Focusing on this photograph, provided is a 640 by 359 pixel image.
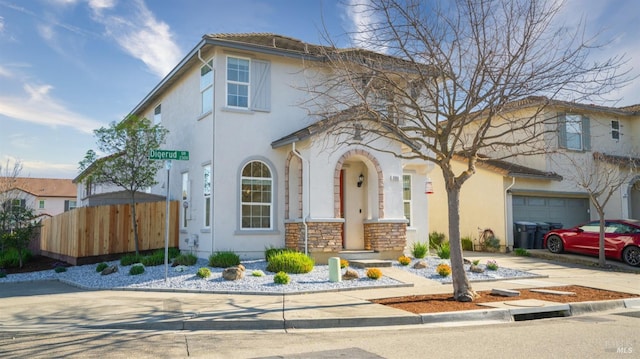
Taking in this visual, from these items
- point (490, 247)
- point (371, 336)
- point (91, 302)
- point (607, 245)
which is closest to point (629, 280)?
point (607, 245)

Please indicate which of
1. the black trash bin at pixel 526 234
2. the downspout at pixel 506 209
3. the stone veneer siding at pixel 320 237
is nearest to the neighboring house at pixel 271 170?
the stone veneer siding at pixel 320 237

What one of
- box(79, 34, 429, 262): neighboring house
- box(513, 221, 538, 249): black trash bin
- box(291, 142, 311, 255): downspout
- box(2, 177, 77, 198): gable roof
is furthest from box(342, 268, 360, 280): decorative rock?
box(2, 177, 77, 198): gable roof

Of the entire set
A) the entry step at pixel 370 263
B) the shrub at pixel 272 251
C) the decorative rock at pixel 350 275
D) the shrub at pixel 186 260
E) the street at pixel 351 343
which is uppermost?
the shrub at pixel 272 251

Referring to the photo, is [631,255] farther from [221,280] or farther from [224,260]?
[221,280]

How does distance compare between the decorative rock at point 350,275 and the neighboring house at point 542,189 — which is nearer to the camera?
the decorative rock at point 350,275

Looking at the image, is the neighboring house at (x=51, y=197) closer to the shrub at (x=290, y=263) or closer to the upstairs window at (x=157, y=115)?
the upstairs window at (x=157, y=115)

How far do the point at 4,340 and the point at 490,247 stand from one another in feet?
58.2

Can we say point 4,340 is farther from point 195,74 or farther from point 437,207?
point 437,207

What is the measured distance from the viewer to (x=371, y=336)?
7734mm

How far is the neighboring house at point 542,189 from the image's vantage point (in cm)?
2155

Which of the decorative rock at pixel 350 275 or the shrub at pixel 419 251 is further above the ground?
the shrub at pixel 419 251

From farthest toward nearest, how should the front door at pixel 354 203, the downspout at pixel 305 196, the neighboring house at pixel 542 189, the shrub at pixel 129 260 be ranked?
1. the neighboring house at pixel 542 189
2. the front door at pixel 354 203
3. the shrub at pixel 129 260
4. the downspout at pixel 305 196

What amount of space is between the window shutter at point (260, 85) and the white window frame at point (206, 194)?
2378 millimetres

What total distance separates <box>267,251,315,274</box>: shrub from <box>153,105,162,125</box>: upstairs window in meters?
10.2
